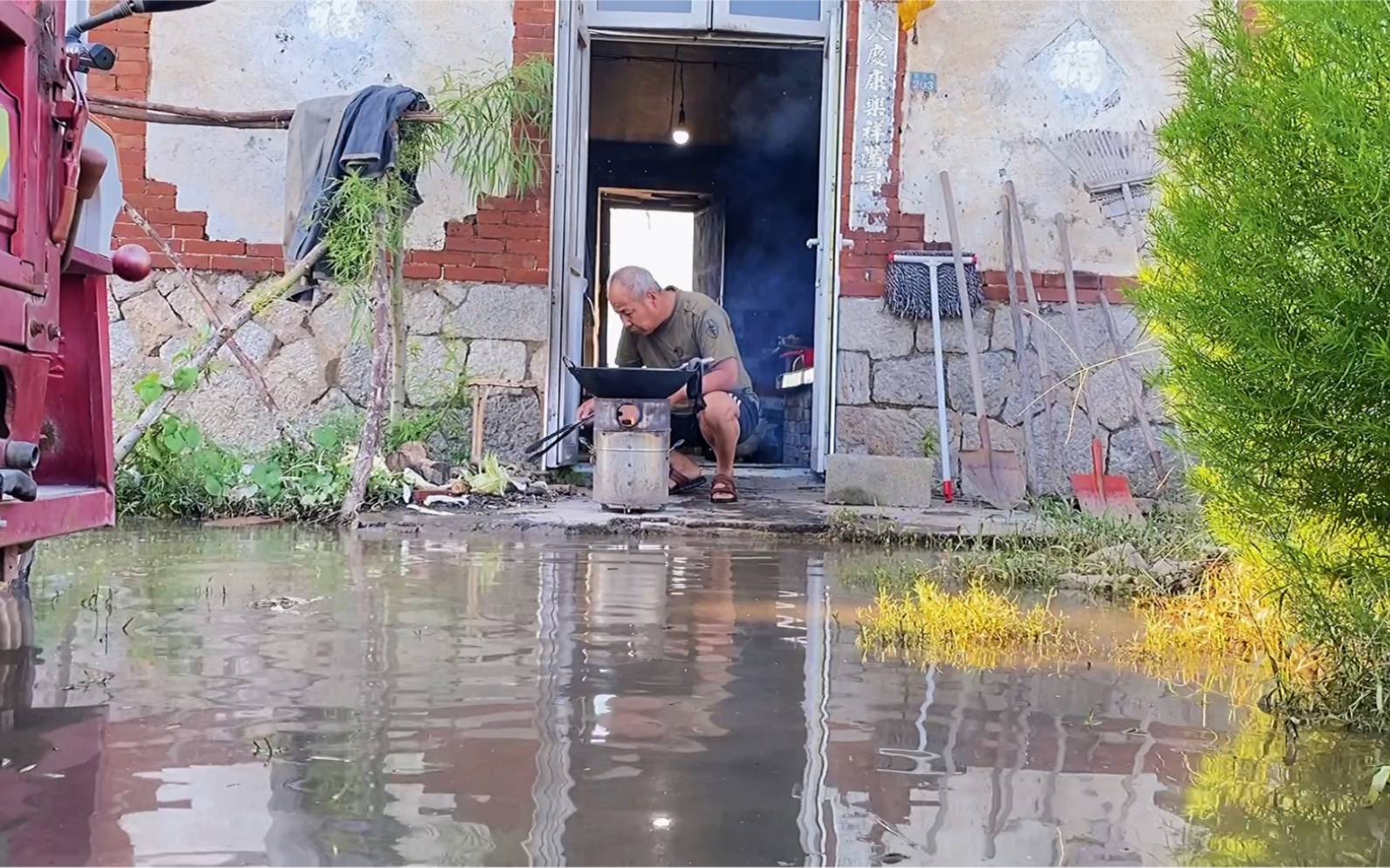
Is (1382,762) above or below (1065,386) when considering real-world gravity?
below

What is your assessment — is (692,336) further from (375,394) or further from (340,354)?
(340,354)

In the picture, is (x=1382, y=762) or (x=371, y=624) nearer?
(x=1382, y=762)

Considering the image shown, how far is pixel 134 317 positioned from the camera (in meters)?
7.17

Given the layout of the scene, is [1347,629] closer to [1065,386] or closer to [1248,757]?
[1248,757]

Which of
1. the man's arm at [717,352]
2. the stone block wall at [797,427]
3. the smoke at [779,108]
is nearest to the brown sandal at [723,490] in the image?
the man's arm at [717,352]

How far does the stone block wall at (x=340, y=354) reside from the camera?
23.4ft

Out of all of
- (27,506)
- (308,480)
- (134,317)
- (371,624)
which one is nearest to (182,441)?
(308,480)

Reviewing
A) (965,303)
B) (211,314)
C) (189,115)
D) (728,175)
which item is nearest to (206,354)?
(189,115)

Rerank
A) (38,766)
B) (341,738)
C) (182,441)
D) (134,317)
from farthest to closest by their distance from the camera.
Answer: (134,317), (182,441), (341,738), (38,766)

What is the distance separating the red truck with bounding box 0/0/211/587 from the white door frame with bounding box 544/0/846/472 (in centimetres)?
436

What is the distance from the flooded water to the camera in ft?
5.75

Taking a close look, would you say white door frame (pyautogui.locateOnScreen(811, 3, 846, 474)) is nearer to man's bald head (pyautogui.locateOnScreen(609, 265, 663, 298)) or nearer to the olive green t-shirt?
the olive green t-shirt

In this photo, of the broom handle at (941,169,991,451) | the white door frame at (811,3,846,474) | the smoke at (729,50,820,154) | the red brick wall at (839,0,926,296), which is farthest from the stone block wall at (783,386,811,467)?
the smoke at (729,50,820,154)

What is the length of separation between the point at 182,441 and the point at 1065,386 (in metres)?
4.88
